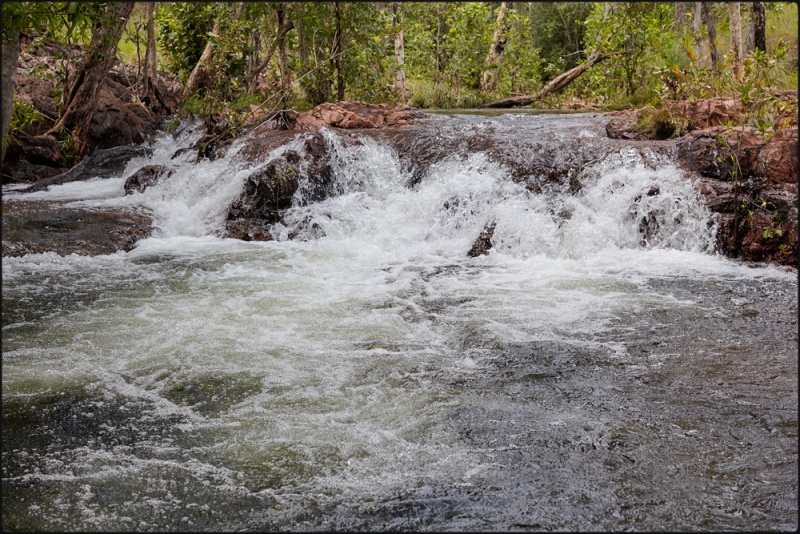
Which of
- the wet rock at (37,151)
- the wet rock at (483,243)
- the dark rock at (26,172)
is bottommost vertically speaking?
the wet rock at (483,243)

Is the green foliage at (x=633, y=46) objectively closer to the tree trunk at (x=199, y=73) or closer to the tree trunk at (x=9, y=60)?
the tree trunk at (x=199, y=73)

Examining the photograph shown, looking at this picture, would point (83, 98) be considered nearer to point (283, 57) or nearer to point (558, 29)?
point (283, 57)

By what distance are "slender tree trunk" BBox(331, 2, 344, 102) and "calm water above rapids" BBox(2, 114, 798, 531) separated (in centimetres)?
399

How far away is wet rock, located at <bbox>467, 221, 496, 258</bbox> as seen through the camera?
6.57 meters

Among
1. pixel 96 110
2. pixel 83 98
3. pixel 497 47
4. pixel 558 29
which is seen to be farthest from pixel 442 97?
pixel 558 29

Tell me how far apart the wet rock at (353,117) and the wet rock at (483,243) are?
300 centimetres

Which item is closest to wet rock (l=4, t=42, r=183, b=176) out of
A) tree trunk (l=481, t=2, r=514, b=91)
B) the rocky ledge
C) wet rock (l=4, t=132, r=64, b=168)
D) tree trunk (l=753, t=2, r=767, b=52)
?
wet rock (l=4, t=132, r=64, b=168)

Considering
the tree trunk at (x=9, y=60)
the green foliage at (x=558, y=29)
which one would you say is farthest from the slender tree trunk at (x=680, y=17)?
the tree trunk at (x=9, y=60)

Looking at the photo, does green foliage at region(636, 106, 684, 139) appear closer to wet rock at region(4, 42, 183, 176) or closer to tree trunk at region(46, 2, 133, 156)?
tree trunk at region(46, 2, 133, 156)

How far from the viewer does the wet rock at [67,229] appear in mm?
6262

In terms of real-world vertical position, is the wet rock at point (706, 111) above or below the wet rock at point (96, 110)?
below

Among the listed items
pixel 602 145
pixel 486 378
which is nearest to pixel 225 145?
pixel 602 145

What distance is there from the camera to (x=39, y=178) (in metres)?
9.02

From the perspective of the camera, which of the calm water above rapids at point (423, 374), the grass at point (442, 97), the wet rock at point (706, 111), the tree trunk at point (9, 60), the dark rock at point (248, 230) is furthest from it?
the grass at point (442, 97)
